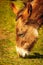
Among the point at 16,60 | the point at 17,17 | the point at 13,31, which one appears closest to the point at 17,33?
the point at 13,31

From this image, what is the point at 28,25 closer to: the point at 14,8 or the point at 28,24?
the point at 28,24

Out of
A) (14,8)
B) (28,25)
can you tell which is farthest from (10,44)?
(14,8)

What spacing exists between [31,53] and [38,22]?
0.38 meters

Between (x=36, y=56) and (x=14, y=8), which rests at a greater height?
(x=14, y=8)

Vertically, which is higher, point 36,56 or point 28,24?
point 28,24

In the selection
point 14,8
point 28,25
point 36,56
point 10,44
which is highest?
point 14,8

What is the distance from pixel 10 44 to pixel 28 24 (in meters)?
0.33

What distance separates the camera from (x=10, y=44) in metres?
1.92

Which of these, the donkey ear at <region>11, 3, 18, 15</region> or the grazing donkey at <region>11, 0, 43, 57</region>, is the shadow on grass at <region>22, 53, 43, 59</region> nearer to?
the grazing donkey at <region>11, 0, 43, 57</region>

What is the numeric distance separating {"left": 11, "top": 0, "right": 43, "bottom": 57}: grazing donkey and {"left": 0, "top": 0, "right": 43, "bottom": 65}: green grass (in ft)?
0.18

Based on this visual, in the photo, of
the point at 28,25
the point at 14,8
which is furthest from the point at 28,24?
the point at 14,8

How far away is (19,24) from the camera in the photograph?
1946 millimetres

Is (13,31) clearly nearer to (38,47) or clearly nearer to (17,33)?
(17,33)

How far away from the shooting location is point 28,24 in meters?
1.95
